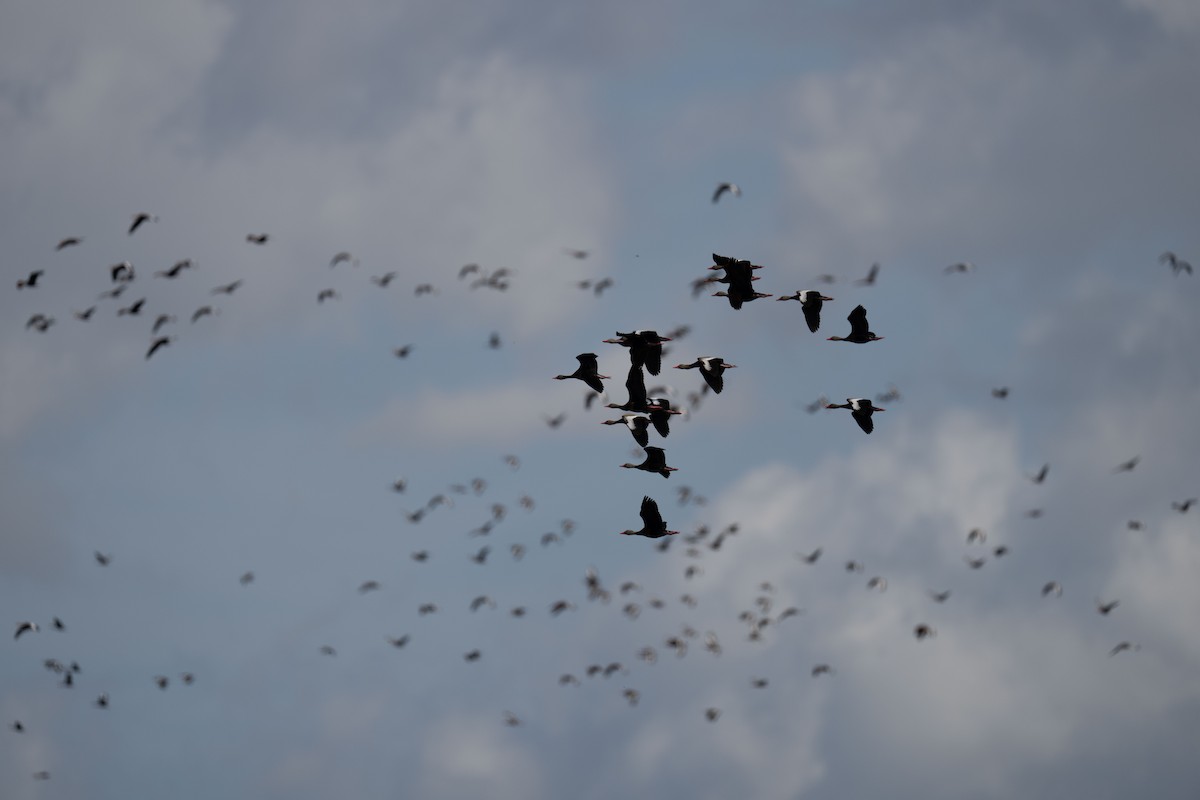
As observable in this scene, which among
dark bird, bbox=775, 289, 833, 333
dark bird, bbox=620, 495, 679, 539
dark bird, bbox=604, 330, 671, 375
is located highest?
dark bird, bbox=775, 289, 833, 333

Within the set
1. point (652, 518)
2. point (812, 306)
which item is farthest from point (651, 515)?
point (812, 306)

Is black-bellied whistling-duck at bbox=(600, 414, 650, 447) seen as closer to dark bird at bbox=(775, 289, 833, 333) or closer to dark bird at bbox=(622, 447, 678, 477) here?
dark bird at bbox=(622, 447, 678, 477)

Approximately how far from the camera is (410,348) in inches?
4363

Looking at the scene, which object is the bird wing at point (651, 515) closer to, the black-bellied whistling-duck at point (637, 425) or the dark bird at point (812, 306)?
the black-bellied whistling-duck at point (637, 425)

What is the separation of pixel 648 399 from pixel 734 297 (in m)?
5.20

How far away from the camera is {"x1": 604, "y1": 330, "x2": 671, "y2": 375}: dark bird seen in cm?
5466

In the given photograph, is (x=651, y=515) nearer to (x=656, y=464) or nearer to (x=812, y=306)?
(x=656, y=464)

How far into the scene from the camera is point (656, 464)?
56.7 m

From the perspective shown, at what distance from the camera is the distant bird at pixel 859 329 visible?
5575cm

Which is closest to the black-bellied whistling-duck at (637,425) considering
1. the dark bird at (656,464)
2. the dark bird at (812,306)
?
the dark bird at (656,464)

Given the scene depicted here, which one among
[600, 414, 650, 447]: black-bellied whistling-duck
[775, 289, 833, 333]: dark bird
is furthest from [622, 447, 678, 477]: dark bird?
[775, 289, 833, 333]: dark bird

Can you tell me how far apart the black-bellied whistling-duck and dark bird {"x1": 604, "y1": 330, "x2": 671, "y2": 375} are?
1.98 m

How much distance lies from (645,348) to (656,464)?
4373 millimetres

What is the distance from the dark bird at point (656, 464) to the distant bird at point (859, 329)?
26.2 feet
